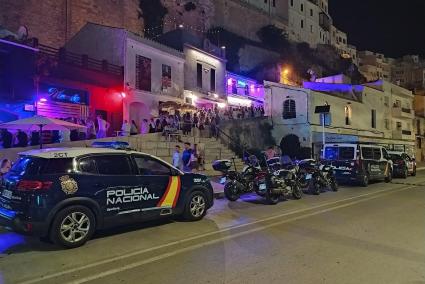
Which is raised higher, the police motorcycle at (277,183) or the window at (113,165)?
the window at (113,165)

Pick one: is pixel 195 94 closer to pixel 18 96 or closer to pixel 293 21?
pixel 18 96

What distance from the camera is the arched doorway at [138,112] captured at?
88.6 ft

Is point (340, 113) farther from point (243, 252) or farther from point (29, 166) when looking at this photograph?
point (29, 166)

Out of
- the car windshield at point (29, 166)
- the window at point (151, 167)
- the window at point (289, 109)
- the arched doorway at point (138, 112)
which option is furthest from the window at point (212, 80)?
the car windshield at point (29, 166)

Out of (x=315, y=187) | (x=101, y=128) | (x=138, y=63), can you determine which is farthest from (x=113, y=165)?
(x=138, y=63)

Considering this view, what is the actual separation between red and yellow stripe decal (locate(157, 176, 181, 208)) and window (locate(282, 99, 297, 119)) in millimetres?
26845

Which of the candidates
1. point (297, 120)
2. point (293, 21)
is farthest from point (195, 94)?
point (293, 21)

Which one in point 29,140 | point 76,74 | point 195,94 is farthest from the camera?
point 195,94

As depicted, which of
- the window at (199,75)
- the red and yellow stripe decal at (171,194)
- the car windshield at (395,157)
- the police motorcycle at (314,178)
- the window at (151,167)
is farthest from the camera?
the window at (199,75)

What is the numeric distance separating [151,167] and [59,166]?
87.6 inches

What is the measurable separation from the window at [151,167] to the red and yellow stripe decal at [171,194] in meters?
0.23

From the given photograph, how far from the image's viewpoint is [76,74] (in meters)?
22.7

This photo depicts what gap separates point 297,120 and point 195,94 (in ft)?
30.4

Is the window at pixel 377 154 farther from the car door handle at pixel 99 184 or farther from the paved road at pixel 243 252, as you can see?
the car door handle at pixel 99 184
